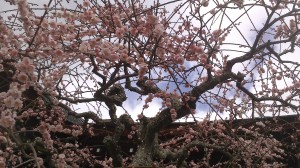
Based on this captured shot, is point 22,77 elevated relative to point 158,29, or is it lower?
lower

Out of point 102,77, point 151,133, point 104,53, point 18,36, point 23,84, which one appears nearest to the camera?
point 23,84

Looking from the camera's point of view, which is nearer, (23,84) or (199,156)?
(23,84)

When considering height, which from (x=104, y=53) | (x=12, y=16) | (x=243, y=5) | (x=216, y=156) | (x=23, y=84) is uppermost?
(x=12, y=16)

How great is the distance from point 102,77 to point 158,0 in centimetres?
110

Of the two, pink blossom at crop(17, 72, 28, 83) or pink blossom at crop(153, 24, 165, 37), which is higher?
pink blossom at crop(153, 24, 165, 37)

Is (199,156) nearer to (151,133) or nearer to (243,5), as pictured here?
(151,133)

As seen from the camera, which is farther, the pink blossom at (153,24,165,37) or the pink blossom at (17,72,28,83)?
the pink blossom at (153,24,165,37)

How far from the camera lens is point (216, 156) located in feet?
23.9

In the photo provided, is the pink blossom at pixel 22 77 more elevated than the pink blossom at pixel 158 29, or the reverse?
the pink blossom at pixel 158 29

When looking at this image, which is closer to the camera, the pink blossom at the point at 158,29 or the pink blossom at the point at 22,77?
the pink blossom at the point at 22,77

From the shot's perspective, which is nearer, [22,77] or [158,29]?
[22,77]

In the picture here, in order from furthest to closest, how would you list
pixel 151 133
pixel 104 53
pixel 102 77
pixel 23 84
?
pixel 151 133 < pixel 102 77 < pixel 104 53 < pixel 23 84

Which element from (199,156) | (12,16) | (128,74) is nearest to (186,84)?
(128,74)

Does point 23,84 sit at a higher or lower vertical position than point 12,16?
lower
